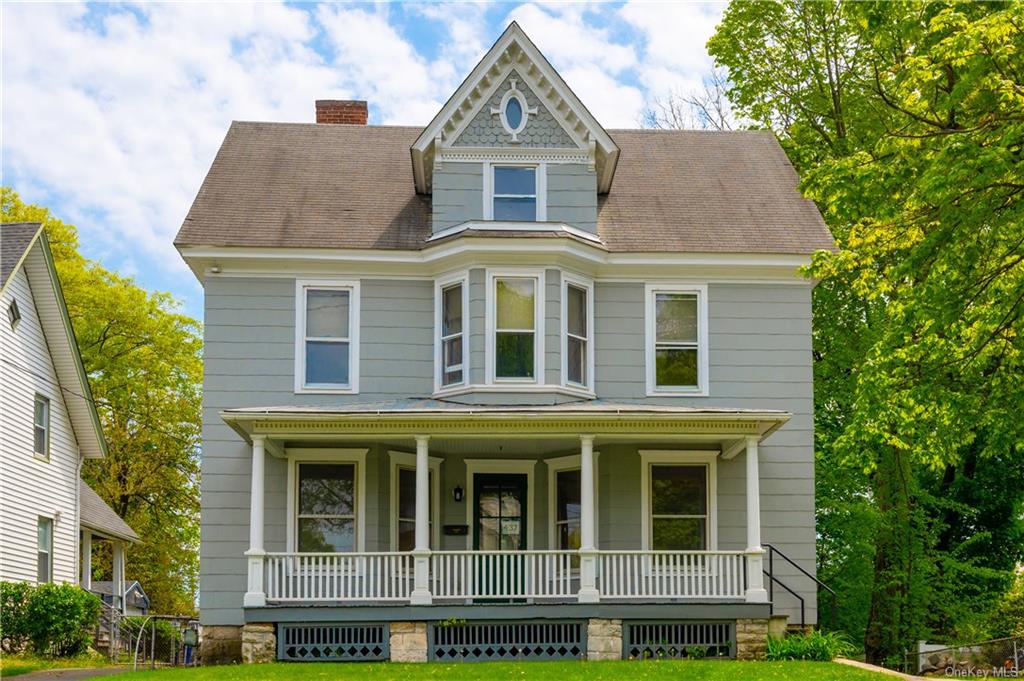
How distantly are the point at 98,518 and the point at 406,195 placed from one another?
45.1 ft

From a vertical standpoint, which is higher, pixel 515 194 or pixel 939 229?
pixel 515 194

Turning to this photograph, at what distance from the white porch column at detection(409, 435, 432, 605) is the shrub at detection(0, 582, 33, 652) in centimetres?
837

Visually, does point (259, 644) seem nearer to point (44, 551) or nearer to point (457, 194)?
point (457, 194)

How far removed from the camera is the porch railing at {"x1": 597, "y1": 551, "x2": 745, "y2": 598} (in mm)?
18984

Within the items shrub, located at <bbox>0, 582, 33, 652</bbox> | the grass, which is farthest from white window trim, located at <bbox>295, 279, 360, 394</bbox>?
shrub, located at <bbox>0, 582, 33, 652</bbox>

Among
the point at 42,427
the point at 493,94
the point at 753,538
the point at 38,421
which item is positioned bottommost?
the point at 753,538

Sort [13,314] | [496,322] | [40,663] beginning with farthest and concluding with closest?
[13,314]
[40,663]
[496,322]

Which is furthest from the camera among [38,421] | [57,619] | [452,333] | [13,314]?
[38,421]

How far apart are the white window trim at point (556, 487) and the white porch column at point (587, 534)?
157 centimetres

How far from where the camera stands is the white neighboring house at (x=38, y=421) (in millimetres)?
25125

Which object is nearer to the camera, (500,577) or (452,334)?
(500,577)

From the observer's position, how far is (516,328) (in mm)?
20812

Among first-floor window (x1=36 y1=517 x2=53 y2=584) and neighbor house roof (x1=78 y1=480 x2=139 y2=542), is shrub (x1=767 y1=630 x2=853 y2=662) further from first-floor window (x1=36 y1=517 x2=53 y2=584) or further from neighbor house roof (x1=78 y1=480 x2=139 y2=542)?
neighbor house roof (x1=78 y1=480 x2=139 y2=542)

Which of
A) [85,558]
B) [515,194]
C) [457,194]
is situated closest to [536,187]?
[515,194]
